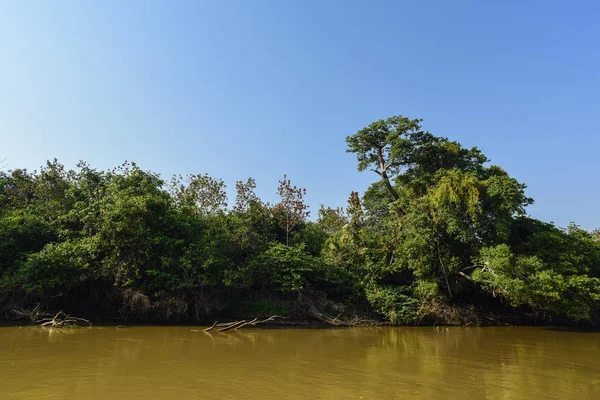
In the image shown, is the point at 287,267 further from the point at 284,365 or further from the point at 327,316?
the point at 284,365

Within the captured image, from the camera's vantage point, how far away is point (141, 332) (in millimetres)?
13078

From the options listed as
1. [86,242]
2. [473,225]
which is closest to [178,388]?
[86,242]

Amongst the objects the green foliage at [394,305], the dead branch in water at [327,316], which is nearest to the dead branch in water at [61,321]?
the dead branch in water at [327,316]

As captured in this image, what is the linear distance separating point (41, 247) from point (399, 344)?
1492 centimetres

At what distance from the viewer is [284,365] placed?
8781 mm

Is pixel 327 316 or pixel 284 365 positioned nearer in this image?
pixel 284 365

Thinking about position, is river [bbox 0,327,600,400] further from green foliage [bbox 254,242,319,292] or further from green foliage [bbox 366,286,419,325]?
green foliage [bbox 254,242,319,292]

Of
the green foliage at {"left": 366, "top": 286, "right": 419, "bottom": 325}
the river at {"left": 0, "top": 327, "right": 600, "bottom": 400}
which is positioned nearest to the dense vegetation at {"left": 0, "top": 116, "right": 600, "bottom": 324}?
the green foliage at {"left": 366, "top": 286, "right": 419, "bottom": 325}

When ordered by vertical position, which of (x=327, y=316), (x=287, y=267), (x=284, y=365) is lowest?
(x=284, y=365)

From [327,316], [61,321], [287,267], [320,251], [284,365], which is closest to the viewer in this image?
[284,365]

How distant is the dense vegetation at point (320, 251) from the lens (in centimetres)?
1455

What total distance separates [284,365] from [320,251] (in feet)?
39.2

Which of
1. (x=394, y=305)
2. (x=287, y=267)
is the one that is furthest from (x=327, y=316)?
(x=394, y=305)

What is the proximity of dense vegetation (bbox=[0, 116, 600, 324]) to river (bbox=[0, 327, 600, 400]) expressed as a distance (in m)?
1.96
